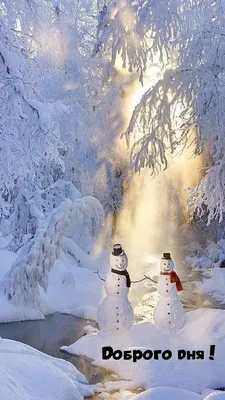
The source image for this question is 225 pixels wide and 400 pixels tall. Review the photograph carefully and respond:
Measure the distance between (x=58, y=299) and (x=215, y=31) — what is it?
7.10 m

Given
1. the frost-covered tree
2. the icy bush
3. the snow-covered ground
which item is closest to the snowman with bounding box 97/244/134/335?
the frost-covered tree

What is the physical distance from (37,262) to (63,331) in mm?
1814

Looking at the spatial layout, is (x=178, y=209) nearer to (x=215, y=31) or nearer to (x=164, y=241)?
(x=164, y=241)

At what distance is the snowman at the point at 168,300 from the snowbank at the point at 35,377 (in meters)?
1.58

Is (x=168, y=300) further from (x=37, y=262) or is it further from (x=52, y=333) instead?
(x=37, y=262)

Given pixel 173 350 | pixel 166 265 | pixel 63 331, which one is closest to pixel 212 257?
pixel 63 331

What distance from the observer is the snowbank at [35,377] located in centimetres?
581

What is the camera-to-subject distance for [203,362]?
791 centimetres

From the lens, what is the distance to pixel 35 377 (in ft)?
21.4

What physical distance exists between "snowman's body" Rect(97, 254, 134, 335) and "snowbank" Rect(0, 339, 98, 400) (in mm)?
901

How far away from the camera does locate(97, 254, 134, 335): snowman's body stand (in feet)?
26.5

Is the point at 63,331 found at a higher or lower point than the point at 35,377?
higher

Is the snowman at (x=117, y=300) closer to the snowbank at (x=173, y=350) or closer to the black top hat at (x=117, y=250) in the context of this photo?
the black top hat at (x=117, y=250)

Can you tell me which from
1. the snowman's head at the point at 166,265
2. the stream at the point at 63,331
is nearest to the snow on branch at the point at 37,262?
the stream at the point at 63,331
